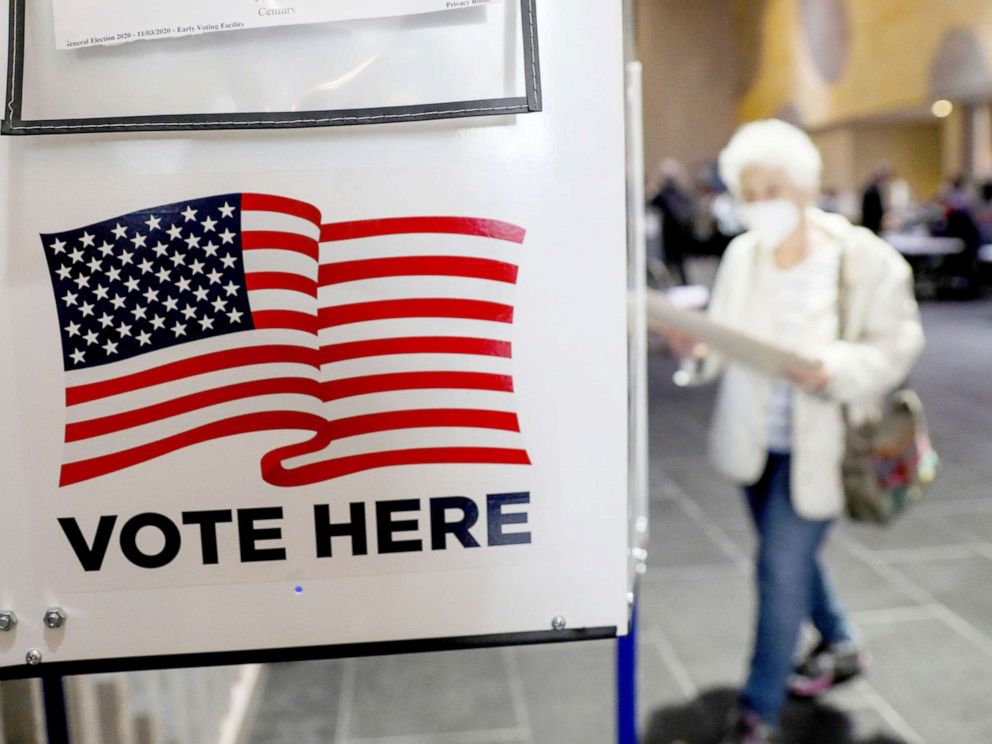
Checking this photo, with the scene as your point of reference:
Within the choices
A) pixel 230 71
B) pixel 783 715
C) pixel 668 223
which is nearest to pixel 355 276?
pixel 230 71

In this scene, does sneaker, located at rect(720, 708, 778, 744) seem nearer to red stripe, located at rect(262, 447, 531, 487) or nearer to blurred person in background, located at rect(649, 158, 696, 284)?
red stripe, located at rect(262, 447, 531, 487)

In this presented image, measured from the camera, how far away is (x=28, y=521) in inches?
40.8

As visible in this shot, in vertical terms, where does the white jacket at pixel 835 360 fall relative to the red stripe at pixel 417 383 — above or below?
below

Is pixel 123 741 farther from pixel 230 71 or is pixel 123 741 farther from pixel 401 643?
pixel 230 71

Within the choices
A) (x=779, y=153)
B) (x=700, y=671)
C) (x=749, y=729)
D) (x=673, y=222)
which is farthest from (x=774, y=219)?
(x=673, y=222)

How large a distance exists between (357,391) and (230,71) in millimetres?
362

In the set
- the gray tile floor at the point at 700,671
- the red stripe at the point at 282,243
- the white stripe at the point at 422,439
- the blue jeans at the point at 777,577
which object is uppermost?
the red stripe at the point at 282,243

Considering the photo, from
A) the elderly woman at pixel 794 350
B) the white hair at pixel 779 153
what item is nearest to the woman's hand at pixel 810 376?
the elderly woman at pixel 794 350

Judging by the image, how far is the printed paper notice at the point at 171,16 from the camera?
3.21 ft

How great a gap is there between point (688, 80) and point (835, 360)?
1841 centimetres

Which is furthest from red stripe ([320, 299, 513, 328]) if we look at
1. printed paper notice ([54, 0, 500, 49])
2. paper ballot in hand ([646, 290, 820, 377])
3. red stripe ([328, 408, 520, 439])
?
paper ballot in hand ([646, 290, 820, 377])

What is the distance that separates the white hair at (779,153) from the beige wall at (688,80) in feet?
53.8

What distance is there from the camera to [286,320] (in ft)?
3.43

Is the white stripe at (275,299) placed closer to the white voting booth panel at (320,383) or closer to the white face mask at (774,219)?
the white voting booth panel at (320,383)
